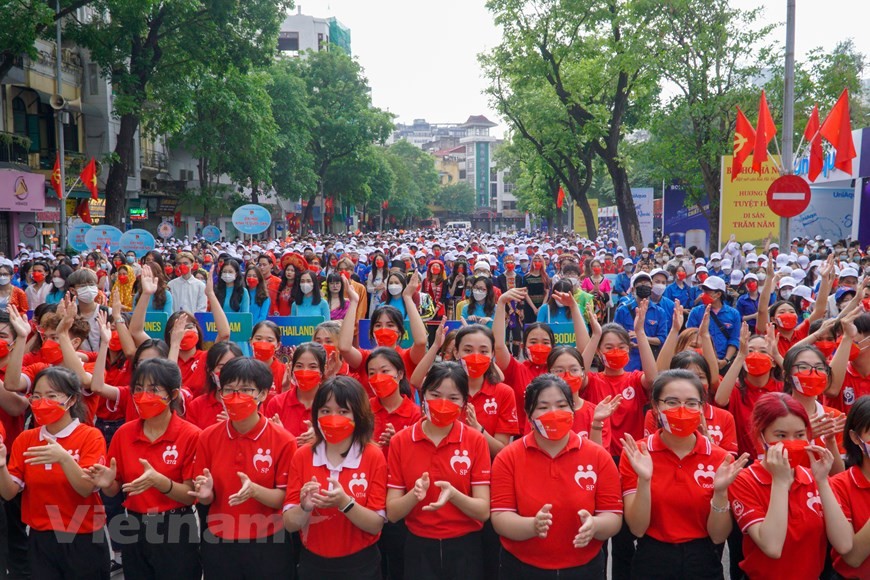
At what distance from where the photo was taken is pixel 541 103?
107 ft

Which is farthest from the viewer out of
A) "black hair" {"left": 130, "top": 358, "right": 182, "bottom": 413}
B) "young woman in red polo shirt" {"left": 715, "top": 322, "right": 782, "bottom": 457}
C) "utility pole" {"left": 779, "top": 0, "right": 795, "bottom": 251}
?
"utility pole" {"left": 779, "top": 0, "right": 795, "bottom": 251}

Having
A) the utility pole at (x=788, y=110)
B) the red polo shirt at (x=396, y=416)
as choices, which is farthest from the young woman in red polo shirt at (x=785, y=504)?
the utility pole at (x=788, y=110)

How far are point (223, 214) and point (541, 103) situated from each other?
79.0 feet

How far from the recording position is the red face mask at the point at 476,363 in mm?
4992

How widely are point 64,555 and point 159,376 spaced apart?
103 centimetres

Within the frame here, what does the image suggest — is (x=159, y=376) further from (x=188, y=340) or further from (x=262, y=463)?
(x=188, y=340)

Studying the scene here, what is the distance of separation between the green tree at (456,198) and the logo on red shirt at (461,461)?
446 feet

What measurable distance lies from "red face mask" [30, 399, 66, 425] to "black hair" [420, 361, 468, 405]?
6.21 ft

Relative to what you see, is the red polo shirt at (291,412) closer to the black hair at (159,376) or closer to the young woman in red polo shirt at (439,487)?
the black hair at (159,376)

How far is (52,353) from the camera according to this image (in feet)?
19.3

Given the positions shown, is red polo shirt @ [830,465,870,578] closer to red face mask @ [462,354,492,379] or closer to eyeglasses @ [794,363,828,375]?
eyeglasses @ [794,363,828,375]

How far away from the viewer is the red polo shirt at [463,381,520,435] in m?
5.00

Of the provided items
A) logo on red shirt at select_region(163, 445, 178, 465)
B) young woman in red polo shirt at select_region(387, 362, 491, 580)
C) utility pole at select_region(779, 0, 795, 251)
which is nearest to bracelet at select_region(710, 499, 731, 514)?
young woman in red polo shirt at select_region(387, 362, 491, 580)

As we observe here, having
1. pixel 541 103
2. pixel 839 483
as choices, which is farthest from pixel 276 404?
pixel 541 103
